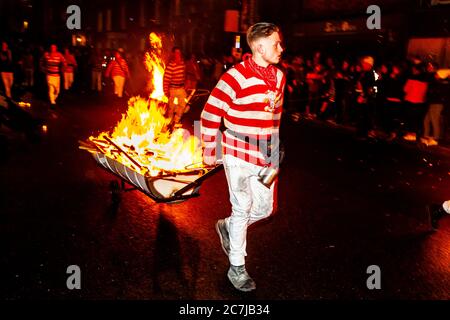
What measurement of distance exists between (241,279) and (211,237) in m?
1.17

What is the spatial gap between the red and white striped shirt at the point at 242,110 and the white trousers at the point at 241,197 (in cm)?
9

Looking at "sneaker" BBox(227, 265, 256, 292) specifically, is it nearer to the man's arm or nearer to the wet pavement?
the wet pavement

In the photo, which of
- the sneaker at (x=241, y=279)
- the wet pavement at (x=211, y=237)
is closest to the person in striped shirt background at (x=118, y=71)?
the wet pavement at (x=211, y=237)

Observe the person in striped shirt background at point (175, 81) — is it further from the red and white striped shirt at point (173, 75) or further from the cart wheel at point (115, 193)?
the cart wheel at point (115, 193)

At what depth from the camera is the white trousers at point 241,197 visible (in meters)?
3.91

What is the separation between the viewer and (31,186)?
6.62 meters

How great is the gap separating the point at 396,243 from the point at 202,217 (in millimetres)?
2346

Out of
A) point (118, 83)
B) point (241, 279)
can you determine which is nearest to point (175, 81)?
point (118, 83)

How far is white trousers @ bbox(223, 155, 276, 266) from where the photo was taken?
3.91 meters

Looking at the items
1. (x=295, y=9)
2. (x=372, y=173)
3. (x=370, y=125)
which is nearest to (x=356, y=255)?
(x=372, y=173)

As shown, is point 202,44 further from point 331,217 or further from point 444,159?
point 331,217

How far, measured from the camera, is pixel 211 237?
5105mm

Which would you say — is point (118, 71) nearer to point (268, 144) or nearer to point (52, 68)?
point (52, 68)

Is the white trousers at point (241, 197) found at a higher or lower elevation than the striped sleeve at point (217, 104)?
lower
